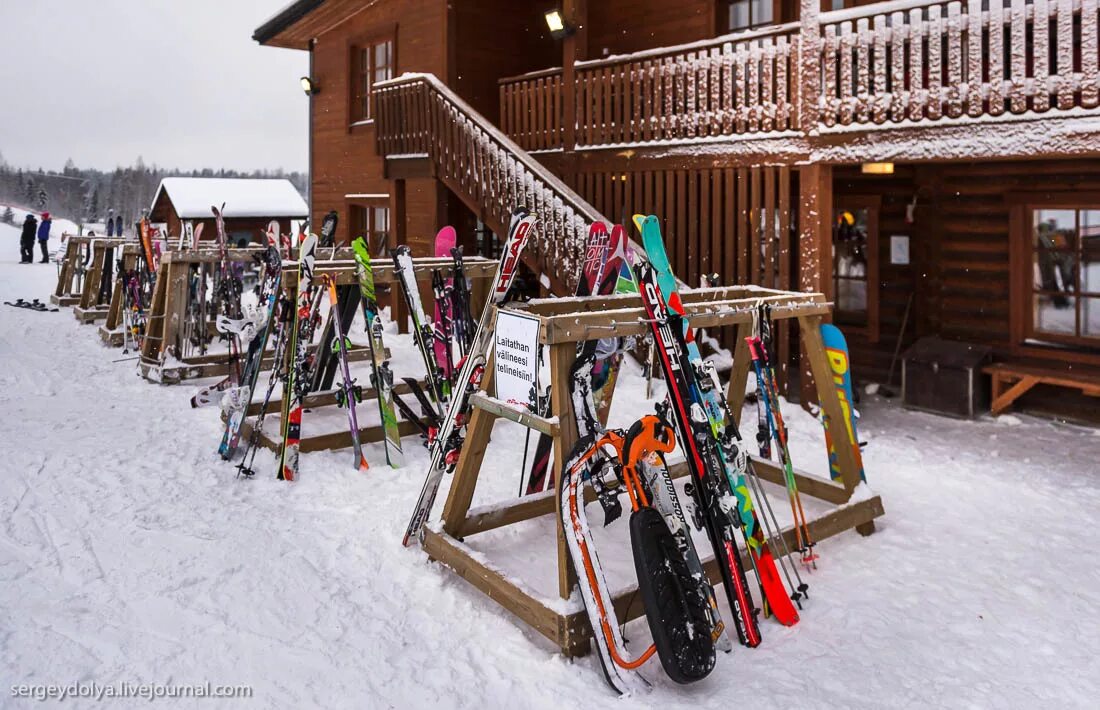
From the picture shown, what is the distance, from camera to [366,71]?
52.6ft

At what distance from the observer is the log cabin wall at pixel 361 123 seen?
13617mm

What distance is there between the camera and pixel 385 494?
566cm

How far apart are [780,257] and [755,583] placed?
195 inches

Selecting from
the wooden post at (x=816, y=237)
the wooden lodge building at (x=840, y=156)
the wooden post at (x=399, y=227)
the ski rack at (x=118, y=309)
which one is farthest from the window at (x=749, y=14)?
the ski rack at (x=118, y=309)

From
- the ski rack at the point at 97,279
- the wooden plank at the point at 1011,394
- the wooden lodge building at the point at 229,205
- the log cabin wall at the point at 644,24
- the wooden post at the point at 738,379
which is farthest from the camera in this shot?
the wooden lodge building at the point at 229,205

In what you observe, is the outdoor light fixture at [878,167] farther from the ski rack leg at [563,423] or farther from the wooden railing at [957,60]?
the ski rack leg at [563,423]

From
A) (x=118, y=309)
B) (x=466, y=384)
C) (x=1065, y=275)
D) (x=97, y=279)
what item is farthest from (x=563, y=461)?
(x=97, y=279)

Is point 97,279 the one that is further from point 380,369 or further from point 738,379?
point 738,379

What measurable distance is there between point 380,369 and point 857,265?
22.5ft

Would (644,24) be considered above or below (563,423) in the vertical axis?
above

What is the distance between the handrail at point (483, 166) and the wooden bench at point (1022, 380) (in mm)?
3759

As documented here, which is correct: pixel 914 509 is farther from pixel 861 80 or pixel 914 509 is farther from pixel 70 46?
pixel 70 46

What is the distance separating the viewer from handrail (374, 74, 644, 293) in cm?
927

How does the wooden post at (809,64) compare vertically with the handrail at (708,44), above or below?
below
